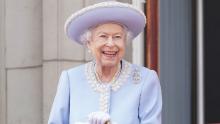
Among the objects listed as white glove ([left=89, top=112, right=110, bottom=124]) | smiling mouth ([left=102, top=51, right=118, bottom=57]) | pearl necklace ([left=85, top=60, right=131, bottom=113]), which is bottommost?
white glove ([left=89, top=112, right=110, bottom=124])

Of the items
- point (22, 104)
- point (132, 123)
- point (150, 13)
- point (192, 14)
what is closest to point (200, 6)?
point (192, 14)

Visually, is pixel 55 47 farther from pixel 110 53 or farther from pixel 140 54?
pixel 110 53

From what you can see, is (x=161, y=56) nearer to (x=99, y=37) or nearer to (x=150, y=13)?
(x=150, y=13)

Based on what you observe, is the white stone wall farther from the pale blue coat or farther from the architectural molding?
the pale blue coat

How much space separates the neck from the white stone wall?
2.43 m

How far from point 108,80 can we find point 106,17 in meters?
0.37

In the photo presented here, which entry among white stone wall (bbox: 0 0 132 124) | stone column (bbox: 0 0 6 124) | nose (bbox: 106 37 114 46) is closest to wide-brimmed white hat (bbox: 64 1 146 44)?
nose (bbox: 106 37 114 46)

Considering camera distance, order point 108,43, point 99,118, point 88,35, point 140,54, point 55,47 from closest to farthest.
Answer: 1. point 99,118
2. point 108,43
3. point 88,35
4. point 140,54
5. point 55,47

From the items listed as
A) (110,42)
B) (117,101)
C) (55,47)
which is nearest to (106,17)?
(110,42)

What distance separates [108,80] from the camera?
3344mm

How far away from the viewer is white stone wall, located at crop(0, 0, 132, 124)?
228 inches

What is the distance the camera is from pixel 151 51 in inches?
213

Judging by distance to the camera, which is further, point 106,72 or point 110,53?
point 106,72

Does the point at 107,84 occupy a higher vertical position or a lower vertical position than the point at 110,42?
lower
